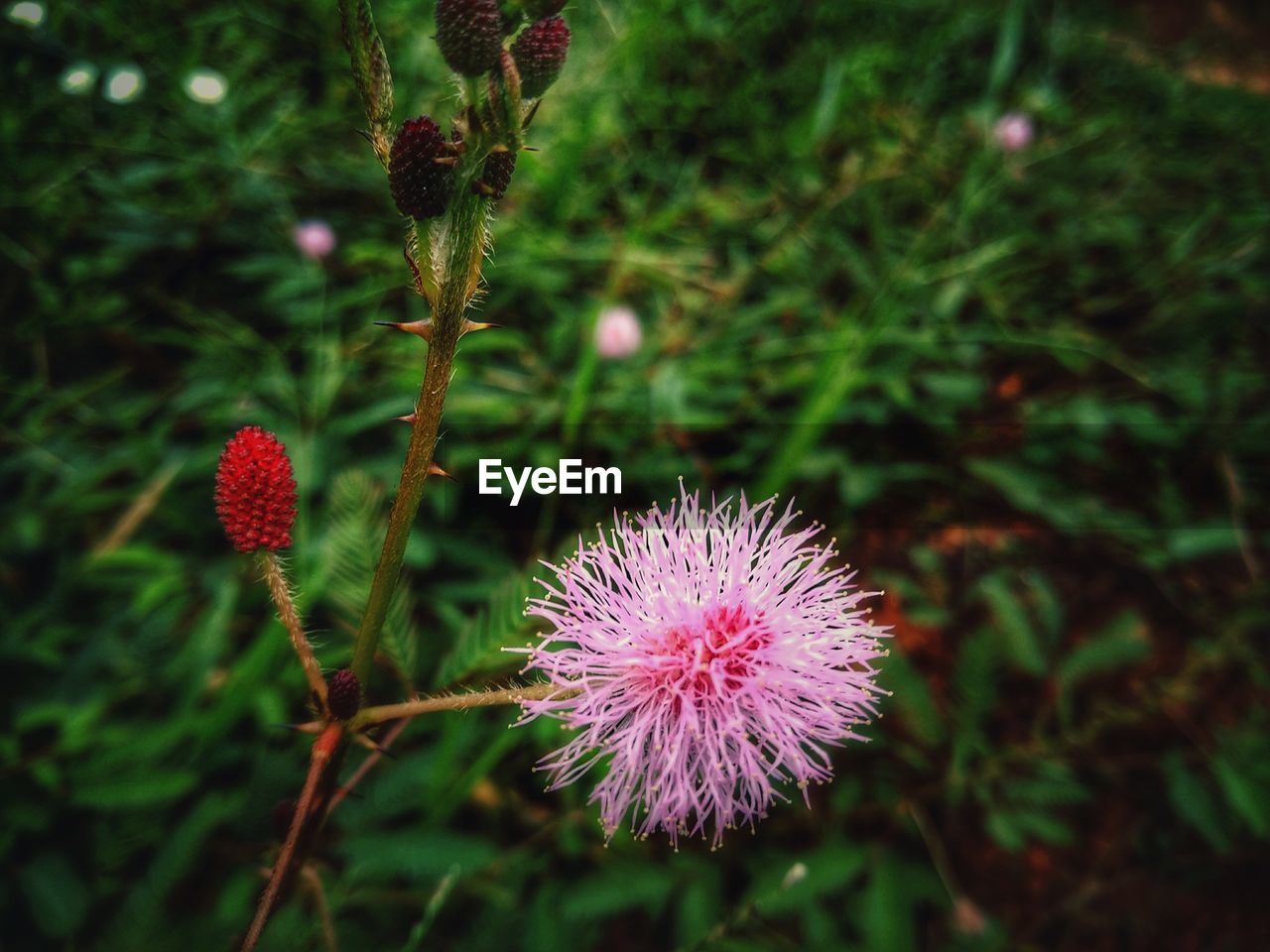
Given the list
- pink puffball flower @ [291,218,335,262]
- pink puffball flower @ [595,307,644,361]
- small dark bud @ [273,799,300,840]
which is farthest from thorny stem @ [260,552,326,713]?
pink puffball flower @ [291,218,335,262]

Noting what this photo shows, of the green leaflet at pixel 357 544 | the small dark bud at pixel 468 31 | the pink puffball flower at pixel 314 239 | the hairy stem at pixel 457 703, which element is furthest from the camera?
the pink puffball flower at pixel 314 239

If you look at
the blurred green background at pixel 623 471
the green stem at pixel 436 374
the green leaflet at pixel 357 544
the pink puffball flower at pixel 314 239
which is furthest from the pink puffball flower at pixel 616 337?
the green stem at pixel 436 374

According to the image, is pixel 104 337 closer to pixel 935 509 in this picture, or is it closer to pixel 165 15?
pixel 165 15

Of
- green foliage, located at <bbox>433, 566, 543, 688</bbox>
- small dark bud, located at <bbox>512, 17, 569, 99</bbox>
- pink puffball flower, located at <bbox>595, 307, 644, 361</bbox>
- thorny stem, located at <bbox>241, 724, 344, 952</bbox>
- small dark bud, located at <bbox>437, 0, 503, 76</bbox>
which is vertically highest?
pink puffball flower, located at <bbox>595, 307, 644, 361</bbox>

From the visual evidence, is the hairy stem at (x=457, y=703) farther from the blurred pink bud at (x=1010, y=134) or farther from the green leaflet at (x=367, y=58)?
the blurred pink bud at (x=1010, y=134)

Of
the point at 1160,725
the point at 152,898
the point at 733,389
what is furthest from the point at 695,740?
the point at 1160,725

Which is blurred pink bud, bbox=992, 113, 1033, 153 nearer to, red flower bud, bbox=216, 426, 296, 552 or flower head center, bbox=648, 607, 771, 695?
flower head center, bbox=648, 607, 771, 695
